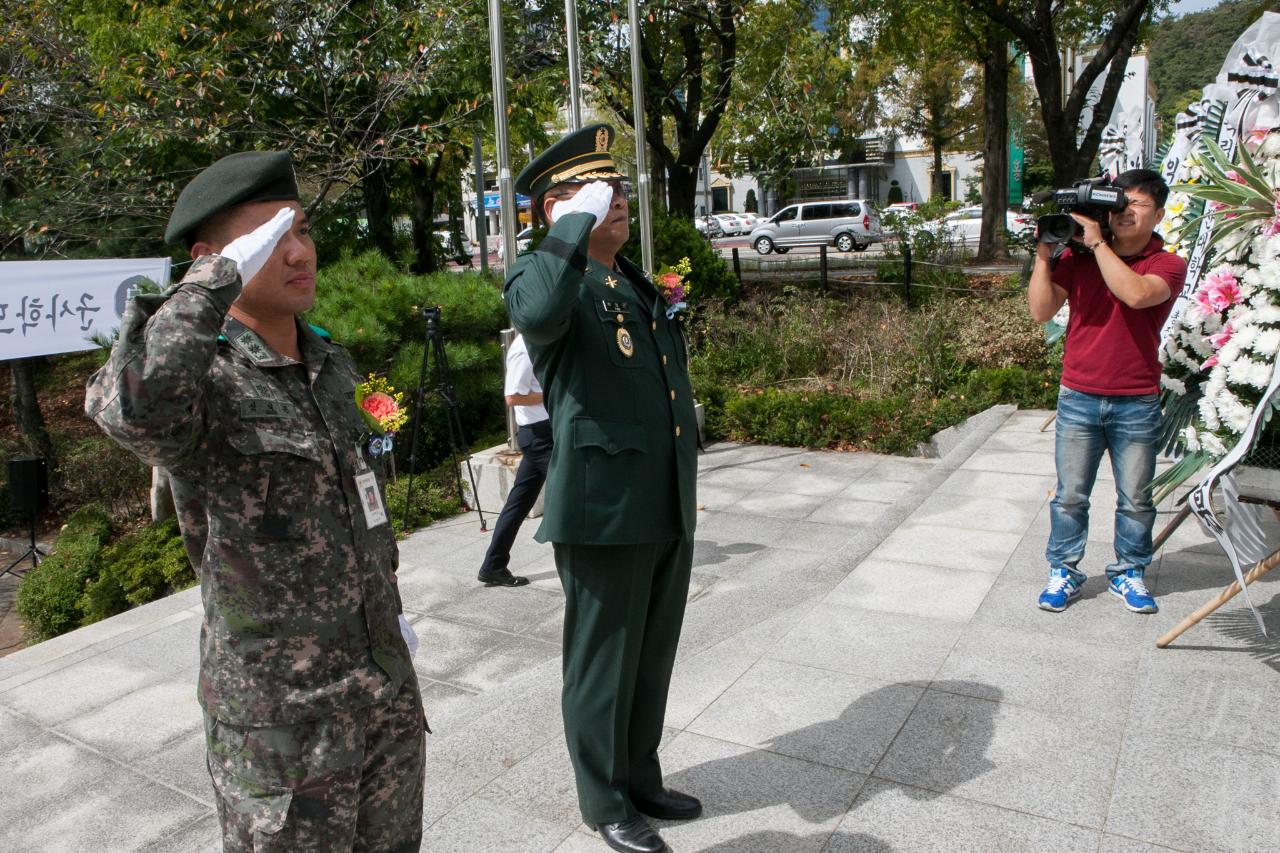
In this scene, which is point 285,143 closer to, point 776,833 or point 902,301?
point 902,301

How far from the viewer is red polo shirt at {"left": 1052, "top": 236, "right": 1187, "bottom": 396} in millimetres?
4145

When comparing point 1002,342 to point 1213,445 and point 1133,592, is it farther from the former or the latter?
point 1213,445

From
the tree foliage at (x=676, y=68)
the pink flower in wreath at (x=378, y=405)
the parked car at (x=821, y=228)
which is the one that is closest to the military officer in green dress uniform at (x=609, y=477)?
the pink flower in wreath at (x=378, y=405)

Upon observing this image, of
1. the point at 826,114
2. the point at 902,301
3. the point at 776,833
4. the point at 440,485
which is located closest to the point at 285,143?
the point at 440,485

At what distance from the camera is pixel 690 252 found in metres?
11.2

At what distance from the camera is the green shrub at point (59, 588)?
23.1ft

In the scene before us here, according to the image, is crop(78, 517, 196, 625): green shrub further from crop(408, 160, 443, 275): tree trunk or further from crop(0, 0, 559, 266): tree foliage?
crop(408, 160, 443, 275): tree trunk

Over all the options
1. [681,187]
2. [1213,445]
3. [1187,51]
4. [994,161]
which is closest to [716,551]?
[1213,445]

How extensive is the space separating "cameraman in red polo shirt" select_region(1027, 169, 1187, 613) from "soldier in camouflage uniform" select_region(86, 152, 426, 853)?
10.8ft

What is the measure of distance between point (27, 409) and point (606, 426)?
1019cm

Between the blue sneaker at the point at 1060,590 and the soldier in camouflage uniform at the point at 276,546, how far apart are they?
10.7 feet

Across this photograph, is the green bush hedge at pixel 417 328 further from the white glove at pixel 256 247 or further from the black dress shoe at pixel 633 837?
the white glove at pixel 256 247

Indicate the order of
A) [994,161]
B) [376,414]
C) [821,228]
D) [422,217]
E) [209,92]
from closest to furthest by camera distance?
[376,414] < [209,92] < [422,217] < [994,161] < [821,228]

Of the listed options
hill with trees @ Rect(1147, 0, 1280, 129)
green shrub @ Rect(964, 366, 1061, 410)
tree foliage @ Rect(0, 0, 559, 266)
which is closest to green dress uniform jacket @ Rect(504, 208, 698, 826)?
green shrub @ Rect(964, 366, 1061, 410)
